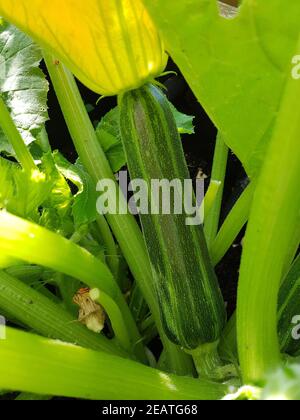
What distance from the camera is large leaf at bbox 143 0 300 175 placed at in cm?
74

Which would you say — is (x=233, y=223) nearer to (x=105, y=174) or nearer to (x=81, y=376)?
(x=105, y=174)

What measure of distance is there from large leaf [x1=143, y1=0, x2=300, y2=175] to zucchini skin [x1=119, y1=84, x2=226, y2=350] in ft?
0.38

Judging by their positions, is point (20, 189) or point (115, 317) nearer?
point (20, 189)

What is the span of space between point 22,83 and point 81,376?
0.70 metres

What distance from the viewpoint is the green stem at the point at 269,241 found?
723 mm

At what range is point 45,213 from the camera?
1.05 meters

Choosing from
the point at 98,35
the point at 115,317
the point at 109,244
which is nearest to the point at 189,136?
the point at 109,244

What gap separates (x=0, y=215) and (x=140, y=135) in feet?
0.88

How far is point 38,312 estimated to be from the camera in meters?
1.02

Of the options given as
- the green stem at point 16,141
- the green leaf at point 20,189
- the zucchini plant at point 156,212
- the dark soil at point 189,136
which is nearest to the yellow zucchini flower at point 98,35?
the zucchini plant at point 156,212

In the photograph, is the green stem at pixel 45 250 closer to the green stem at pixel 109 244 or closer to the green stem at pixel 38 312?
the green stem at pixel 38 312

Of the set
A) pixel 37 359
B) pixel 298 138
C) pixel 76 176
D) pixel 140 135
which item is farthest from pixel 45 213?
pixel 298 138

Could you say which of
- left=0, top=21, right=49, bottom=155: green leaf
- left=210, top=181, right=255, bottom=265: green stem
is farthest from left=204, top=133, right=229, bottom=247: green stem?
left=0, top=21, right=49, bottom=155: green leaf

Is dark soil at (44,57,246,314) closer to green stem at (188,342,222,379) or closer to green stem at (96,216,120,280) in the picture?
green stem at (96,216,120,280)
